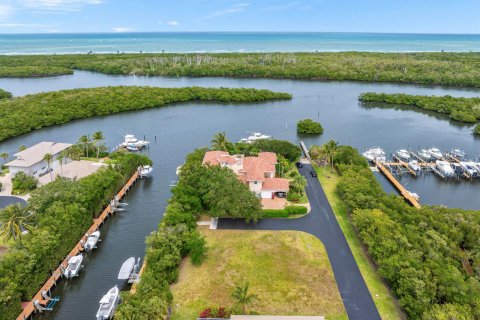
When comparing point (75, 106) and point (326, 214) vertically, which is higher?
point (75, 106)

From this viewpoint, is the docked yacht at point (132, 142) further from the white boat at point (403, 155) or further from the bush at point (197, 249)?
the white boat at point (403, 155)

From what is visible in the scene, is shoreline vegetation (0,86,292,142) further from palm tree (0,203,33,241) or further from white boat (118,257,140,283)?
white boat (118,257,140,283)

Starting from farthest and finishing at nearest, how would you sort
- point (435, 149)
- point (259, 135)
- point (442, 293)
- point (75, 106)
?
point (75, 106) → point (259, 135) → point (435, 149) → point (442, 293)

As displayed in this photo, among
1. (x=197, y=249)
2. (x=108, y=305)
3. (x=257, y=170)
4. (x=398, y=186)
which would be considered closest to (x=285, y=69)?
(x=398, y=186)

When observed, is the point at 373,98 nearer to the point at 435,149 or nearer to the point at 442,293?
the point at 435,149

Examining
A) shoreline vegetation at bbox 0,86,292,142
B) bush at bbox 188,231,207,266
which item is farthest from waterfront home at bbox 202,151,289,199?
shoreline vegetation at bbox 0,86,292,142

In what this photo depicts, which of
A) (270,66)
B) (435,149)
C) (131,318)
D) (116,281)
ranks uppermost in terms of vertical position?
(270,66)

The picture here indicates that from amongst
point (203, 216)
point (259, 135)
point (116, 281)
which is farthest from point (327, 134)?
point (116, 281)
